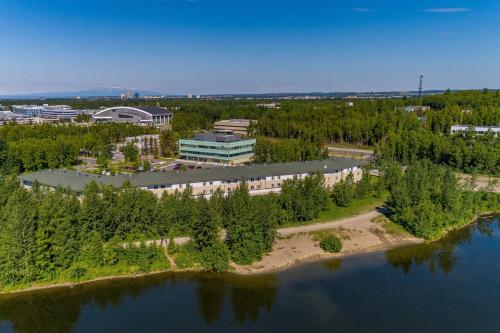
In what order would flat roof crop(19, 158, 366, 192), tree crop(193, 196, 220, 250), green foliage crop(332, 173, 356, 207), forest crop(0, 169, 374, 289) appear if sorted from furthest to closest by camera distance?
green foliage crop(332, 173, 356, 207), flat roof crop(19, 158, 366, 192), tree crop(193, 196, 220, 250), forest crop(0, 169, 374, 289)

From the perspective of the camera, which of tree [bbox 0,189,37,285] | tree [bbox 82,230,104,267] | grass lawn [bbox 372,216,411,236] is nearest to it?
tree [bbox 0,189,37,285]

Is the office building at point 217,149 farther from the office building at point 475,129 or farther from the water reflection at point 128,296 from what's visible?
the water reflection at point 128,296

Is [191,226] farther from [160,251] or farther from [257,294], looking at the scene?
[257,294]

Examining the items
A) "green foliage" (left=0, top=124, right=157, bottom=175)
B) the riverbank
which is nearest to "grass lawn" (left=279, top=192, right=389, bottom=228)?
the riverbank

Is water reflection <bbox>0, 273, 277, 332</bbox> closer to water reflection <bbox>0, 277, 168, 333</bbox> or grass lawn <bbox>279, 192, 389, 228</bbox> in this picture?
water reflection <bbox>0, 277, 168, 333</bbox>

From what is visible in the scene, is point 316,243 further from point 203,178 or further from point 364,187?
point 364,187

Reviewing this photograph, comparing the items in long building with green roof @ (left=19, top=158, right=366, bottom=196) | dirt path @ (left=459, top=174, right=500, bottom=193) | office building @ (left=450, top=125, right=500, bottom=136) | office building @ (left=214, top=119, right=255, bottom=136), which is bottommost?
dirt path @ (left=459, top=174, right=500, bottom=193)
